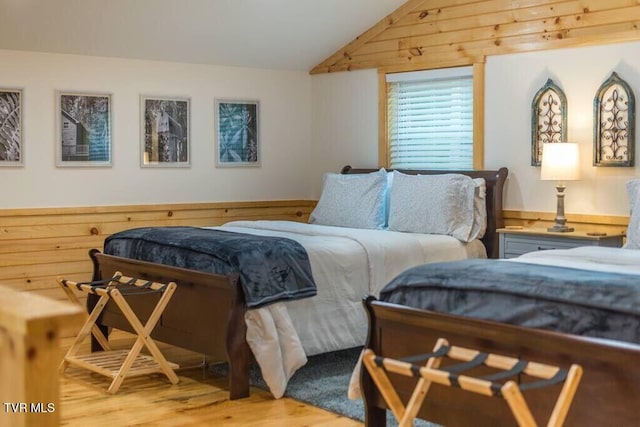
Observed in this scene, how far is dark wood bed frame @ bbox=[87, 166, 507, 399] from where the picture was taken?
4422mm

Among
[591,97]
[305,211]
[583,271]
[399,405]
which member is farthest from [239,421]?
[305,211]

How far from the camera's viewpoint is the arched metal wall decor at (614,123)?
16.9 ft

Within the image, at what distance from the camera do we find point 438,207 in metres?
5.64

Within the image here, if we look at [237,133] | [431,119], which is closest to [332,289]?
[431,119]

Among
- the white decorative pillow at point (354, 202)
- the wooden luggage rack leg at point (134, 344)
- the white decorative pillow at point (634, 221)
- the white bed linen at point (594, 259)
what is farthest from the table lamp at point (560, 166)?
the wooden luggage rack leg at point (134, 344)

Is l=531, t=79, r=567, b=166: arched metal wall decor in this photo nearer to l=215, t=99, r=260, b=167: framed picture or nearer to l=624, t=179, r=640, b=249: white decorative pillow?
l=624, t=179, r=640, b=249: white decorative pillow

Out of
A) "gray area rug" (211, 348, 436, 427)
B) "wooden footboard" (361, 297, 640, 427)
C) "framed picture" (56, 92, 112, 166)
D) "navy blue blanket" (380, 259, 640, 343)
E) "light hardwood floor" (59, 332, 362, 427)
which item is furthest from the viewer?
"framed picture" (56, 92, 112, 166)

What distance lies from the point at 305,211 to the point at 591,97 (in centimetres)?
268

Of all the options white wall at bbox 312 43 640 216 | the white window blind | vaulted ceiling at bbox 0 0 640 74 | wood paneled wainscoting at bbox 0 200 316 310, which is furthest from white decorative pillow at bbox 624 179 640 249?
wood paneled wainscoting at bbox 0 200 316 310

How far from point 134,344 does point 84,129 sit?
1954 millimetres

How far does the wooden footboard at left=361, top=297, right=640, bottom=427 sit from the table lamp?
6.56ft

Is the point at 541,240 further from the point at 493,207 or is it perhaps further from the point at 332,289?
the point at 332,289

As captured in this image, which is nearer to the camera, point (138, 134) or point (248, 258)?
point (248, 258)

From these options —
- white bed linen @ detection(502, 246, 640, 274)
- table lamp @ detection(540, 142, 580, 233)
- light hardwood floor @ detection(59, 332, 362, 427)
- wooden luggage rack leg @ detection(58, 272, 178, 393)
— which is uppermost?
table lamp @ detection(540, 142, 580, 233)
